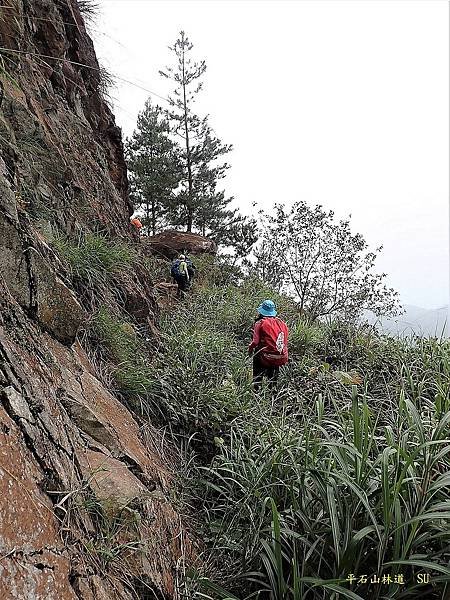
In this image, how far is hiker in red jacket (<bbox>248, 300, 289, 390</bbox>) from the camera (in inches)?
208

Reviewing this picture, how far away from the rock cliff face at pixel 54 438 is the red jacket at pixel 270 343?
7.30ft

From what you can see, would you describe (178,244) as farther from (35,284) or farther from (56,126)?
(35,284)

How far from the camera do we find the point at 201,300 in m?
9.25

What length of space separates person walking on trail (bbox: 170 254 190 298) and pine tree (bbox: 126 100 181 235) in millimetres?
Answer: 10587

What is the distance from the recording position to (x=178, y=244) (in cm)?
1536

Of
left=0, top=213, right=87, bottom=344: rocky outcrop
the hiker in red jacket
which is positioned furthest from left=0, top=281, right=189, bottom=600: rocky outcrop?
the hiker in red jacket

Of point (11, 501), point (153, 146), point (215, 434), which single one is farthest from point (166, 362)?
point (153, 146)

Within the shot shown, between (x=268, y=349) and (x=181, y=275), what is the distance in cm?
513

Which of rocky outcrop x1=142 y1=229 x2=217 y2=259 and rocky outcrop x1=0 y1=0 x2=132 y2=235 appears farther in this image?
rocky outcrop x1=142 y1=229 x2=217 y2=259

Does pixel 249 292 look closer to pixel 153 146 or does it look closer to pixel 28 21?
pixel 28 21

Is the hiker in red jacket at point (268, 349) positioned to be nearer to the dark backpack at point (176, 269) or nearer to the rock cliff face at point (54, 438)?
the rock cliff face at point (54, 438)

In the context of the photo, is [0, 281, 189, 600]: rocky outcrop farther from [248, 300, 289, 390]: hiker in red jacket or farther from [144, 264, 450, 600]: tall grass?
[248, 300, 289, 390]: hiker in red jacket

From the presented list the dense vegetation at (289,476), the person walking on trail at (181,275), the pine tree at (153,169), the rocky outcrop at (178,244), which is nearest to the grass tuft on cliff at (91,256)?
the dense vegetation at (289,476)

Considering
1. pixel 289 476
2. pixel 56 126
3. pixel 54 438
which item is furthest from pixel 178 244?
pixel 54 438
